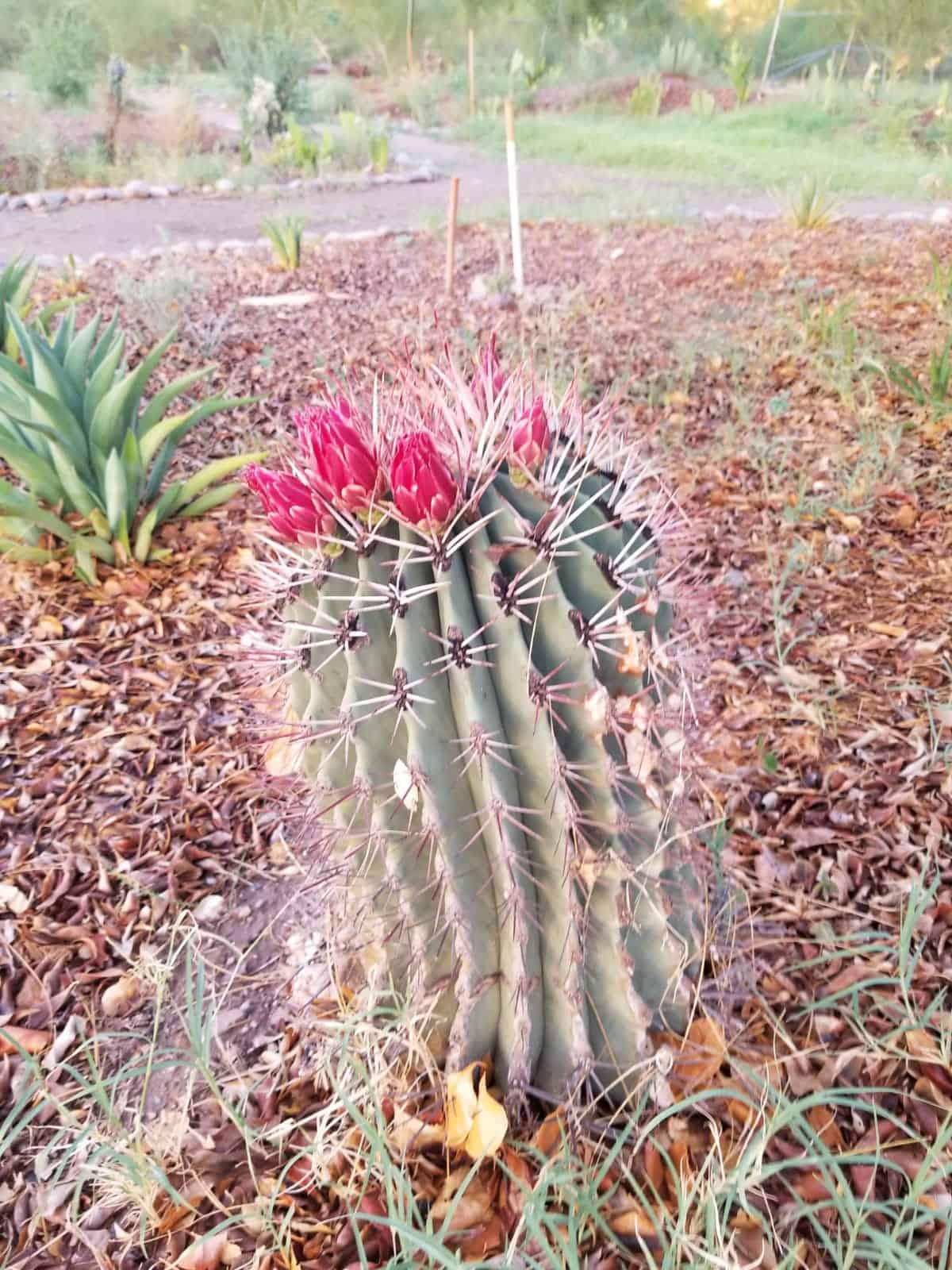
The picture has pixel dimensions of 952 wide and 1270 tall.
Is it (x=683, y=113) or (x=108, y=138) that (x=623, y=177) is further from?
(x=108, y=138)

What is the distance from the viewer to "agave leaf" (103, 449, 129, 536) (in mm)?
2539

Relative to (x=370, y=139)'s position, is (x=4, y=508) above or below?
below

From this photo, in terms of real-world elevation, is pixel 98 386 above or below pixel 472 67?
below

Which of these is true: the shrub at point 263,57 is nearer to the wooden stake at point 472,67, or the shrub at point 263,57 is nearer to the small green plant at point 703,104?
the wooden stake at point 472,67

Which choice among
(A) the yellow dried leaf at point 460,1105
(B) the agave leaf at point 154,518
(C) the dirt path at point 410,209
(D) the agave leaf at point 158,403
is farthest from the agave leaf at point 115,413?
(C) the dirt path at point 410,209

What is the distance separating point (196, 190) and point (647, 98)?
3351 mm

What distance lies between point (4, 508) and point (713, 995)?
247cm

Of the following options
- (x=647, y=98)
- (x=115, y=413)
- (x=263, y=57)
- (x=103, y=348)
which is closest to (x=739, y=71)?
(x=647, y=98)

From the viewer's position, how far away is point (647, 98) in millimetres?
5516

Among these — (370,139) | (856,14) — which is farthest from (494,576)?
(370,139)

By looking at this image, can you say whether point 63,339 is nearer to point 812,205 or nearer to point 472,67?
point 472,67

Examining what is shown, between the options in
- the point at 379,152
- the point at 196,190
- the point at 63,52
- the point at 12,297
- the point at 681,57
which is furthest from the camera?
the point at 379,152

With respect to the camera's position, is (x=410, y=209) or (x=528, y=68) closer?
(x=528, y=68)

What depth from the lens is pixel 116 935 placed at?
1.65 m
